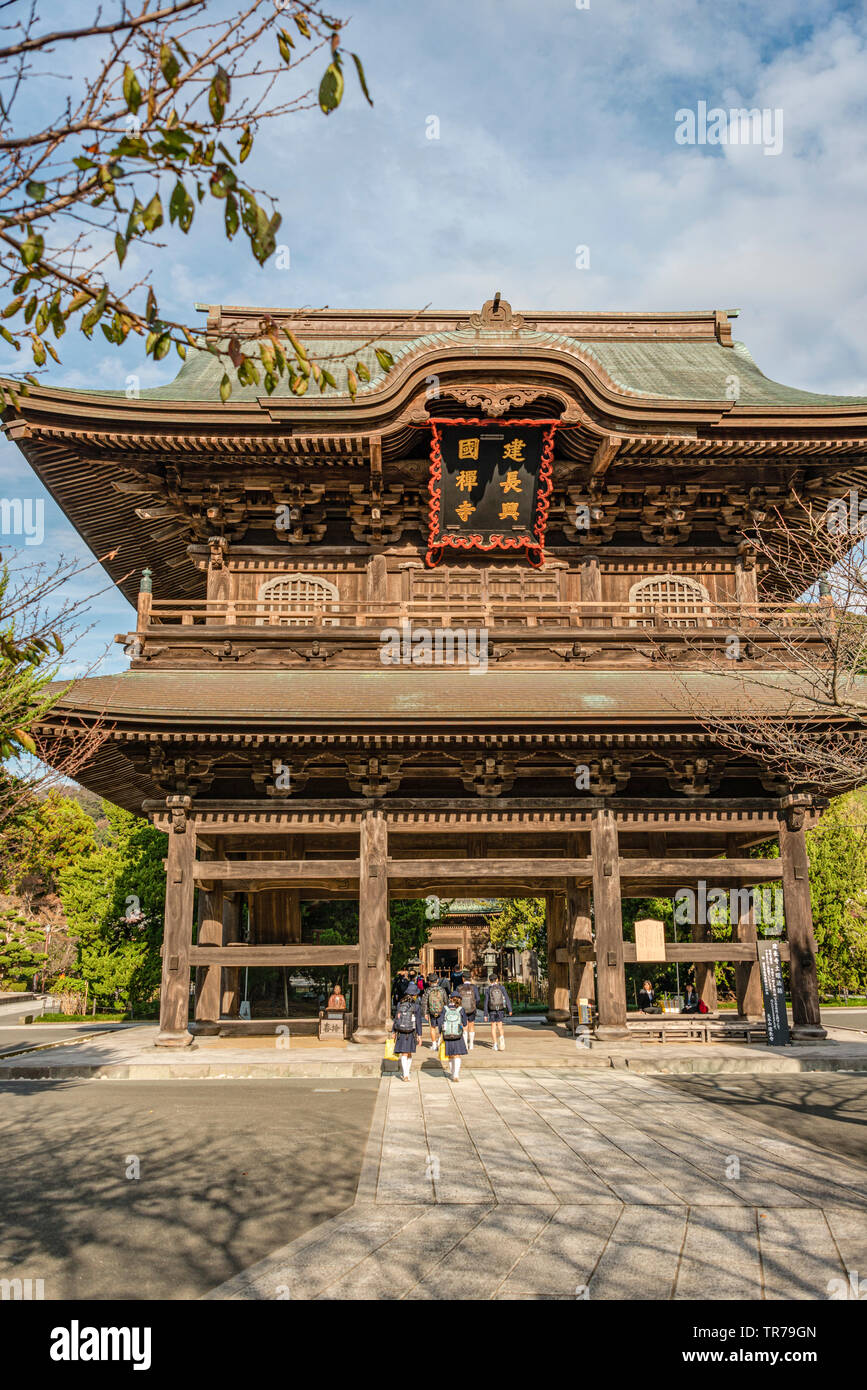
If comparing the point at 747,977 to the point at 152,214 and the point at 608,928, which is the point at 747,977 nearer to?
the point at 608,928

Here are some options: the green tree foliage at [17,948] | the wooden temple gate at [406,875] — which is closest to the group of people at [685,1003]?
the wooden temple gate at [406,875]

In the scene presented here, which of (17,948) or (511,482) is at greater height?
(511,482)

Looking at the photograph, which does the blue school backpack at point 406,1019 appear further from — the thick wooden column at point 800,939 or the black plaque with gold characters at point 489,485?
the black plaque with gold characters at point 489,485

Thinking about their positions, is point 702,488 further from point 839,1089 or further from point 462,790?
point 839,1089

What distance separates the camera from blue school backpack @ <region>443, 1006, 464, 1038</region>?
40.2 feet

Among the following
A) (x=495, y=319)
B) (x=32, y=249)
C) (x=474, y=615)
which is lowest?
(x=32, y=249)

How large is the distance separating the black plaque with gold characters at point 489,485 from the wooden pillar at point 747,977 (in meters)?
7.39

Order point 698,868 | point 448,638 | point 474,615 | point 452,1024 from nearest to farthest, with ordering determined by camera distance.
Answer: point 452,1024, point 698,868, point 448,638, point 474,615

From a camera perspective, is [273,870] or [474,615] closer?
[273,870]

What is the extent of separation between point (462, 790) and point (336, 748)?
2627mm

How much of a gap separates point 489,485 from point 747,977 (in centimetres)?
1024

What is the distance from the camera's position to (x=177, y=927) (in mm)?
14078

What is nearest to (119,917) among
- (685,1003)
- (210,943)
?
(210,943)

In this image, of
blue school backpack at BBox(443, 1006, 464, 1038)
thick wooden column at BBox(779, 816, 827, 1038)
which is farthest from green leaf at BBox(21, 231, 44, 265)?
thick wooden column at BBox(779, 816, 827, 1038)
